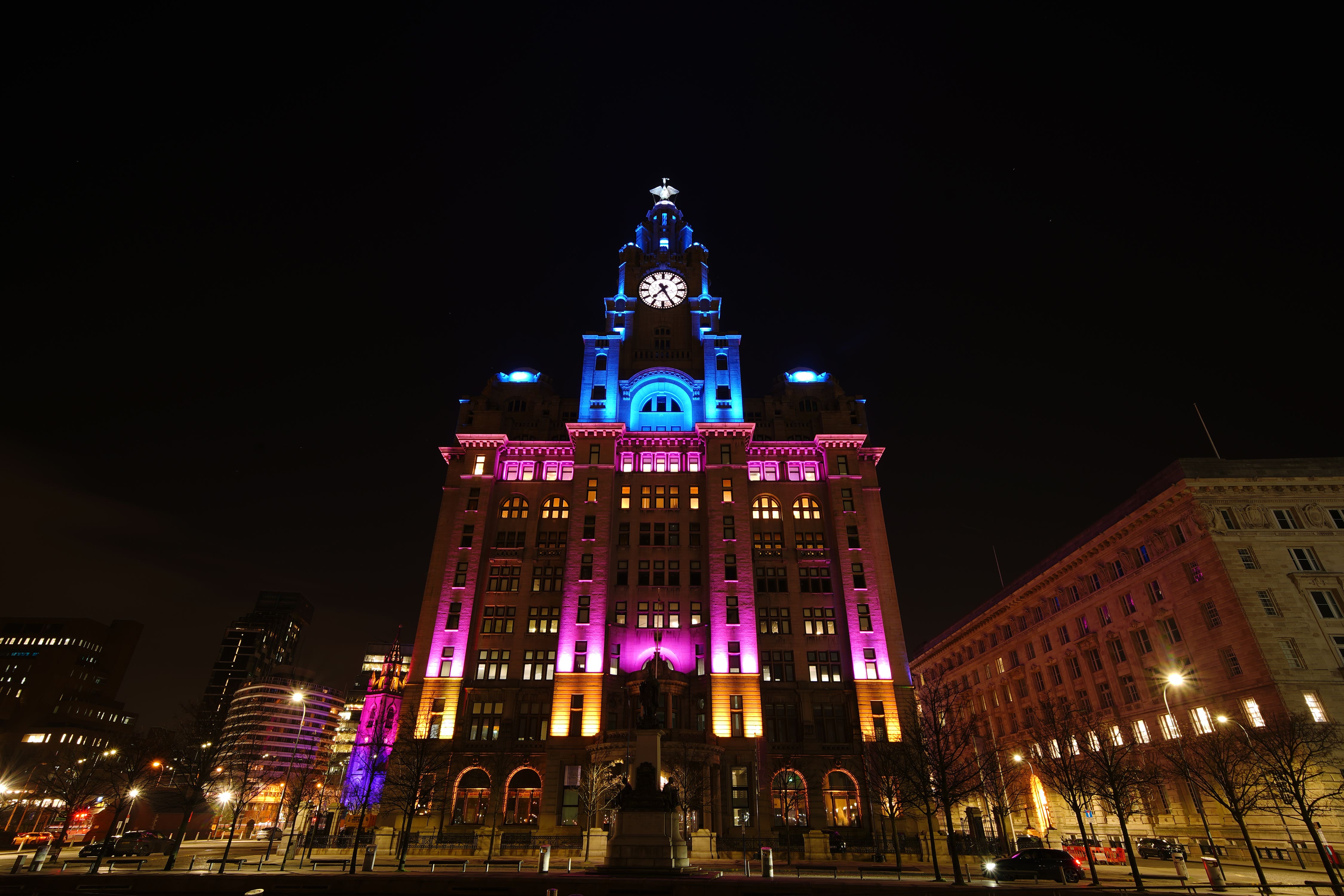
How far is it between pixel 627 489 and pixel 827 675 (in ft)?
98.2

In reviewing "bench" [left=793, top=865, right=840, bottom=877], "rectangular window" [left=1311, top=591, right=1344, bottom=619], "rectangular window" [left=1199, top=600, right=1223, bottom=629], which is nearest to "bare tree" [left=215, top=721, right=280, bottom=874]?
"bench" [left=793, top=865, right=840, bottom=877]

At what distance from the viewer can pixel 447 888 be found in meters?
23.4

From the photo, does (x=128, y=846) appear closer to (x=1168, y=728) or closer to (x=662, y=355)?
(x=662, y=355)

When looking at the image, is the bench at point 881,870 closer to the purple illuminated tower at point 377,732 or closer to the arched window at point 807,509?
the arched window at point 807,509

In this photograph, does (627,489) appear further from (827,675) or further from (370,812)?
(370,812)

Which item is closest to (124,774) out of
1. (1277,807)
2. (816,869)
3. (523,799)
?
(523,799)

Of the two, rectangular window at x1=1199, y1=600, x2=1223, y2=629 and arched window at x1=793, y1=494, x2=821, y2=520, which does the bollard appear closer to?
rectangular window at x1=1199, y1=600, x2=1223, y2=629

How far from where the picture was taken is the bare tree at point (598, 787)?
5400 centimetres

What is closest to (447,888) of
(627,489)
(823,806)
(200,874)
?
(200,874)

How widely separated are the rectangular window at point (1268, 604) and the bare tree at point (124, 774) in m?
74.6

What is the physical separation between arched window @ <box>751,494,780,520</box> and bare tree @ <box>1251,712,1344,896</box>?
4463 cm

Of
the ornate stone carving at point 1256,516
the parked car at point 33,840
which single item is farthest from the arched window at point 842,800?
the parked car at point 33,840

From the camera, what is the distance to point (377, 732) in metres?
69.8

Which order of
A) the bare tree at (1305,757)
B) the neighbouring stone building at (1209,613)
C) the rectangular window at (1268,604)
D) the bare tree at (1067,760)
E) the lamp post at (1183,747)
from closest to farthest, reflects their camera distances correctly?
the bare tree at (1305,757)
the lamp post at (1183,747)
the bare tree at (1067,760)
the neighbouring stone building at (1209,613)
the rectangular window at (1268,604)
